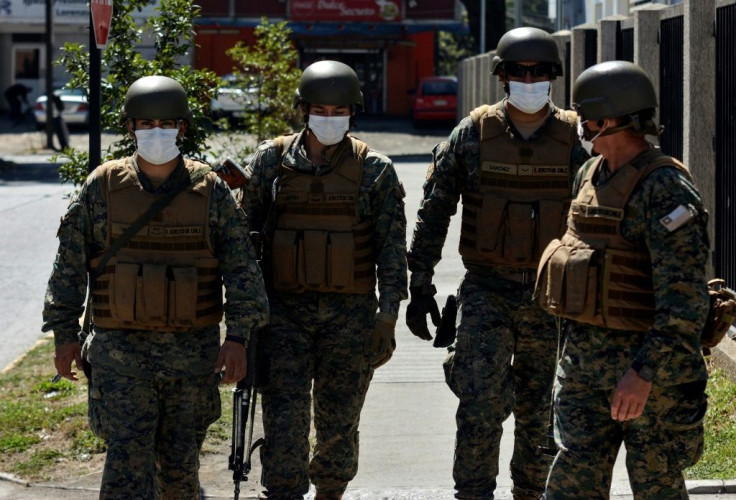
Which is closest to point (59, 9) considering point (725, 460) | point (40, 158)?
point (40, 158)

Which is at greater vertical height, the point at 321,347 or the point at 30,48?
the point at 30,48

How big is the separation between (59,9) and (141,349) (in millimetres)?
44106

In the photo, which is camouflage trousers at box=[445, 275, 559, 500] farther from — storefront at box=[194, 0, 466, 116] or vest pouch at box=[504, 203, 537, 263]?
storefront at box=[194, 0, 466, 116]

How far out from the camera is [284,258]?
5.65 metres

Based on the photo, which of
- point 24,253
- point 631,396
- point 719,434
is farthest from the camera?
point 24,253

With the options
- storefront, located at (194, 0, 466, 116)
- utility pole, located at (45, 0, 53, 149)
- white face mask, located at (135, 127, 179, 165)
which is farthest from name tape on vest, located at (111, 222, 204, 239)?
storefront, located at (194, 0, 466, 116)

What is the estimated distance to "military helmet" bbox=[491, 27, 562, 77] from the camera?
18.6 ft

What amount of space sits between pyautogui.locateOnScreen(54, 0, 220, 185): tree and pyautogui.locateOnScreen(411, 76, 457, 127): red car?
31.7m

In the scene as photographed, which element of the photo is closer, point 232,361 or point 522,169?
point 232,361

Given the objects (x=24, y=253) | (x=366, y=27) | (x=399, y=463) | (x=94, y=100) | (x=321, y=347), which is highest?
(x=366, y=27)

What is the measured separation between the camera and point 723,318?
4.41 meters

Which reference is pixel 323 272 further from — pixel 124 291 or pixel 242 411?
pixel 124 291

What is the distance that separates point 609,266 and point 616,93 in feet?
1.89

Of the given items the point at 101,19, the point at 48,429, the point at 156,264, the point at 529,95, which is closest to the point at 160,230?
the point at 156,264
